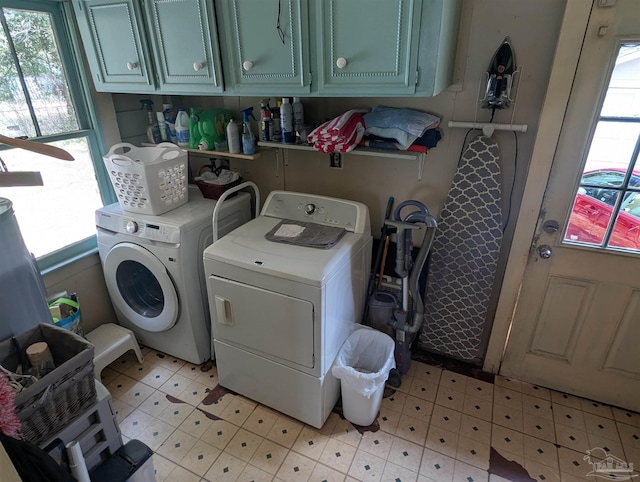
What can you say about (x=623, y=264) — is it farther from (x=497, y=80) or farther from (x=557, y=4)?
(x=557, y=4)

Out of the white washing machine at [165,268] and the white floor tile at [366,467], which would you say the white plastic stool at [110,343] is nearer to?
the white washing machine at [165,268]

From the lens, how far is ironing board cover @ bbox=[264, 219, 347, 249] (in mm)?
1891

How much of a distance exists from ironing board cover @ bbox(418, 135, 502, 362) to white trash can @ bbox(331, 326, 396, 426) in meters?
0.42

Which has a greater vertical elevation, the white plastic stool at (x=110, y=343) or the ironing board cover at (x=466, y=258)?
the ironing board cover at (x=466, y=258)

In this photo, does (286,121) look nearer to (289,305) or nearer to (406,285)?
(289,305)

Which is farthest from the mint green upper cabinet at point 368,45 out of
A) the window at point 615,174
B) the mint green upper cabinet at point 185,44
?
the window at point 615,174

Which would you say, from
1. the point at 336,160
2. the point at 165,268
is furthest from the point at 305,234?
the point at 165,268

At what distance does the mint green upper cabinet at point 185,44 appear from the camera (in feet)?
5.91

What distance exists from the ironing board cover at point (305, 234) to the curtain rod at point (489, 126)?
797 mm

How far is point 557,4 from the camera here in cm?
161

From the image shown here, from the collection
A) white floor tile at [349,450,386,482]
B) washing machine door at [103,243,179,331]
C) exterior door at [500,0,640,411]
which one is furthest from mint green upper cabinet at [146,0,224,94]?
white floor tile at [349,450,386,482]

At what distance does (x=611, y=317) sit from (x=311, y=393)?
1567mm

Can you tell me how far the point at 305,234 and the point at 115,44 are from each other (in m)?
1.50

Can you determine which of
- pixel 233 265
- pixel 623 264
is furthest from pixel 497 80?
pixel 233 265
